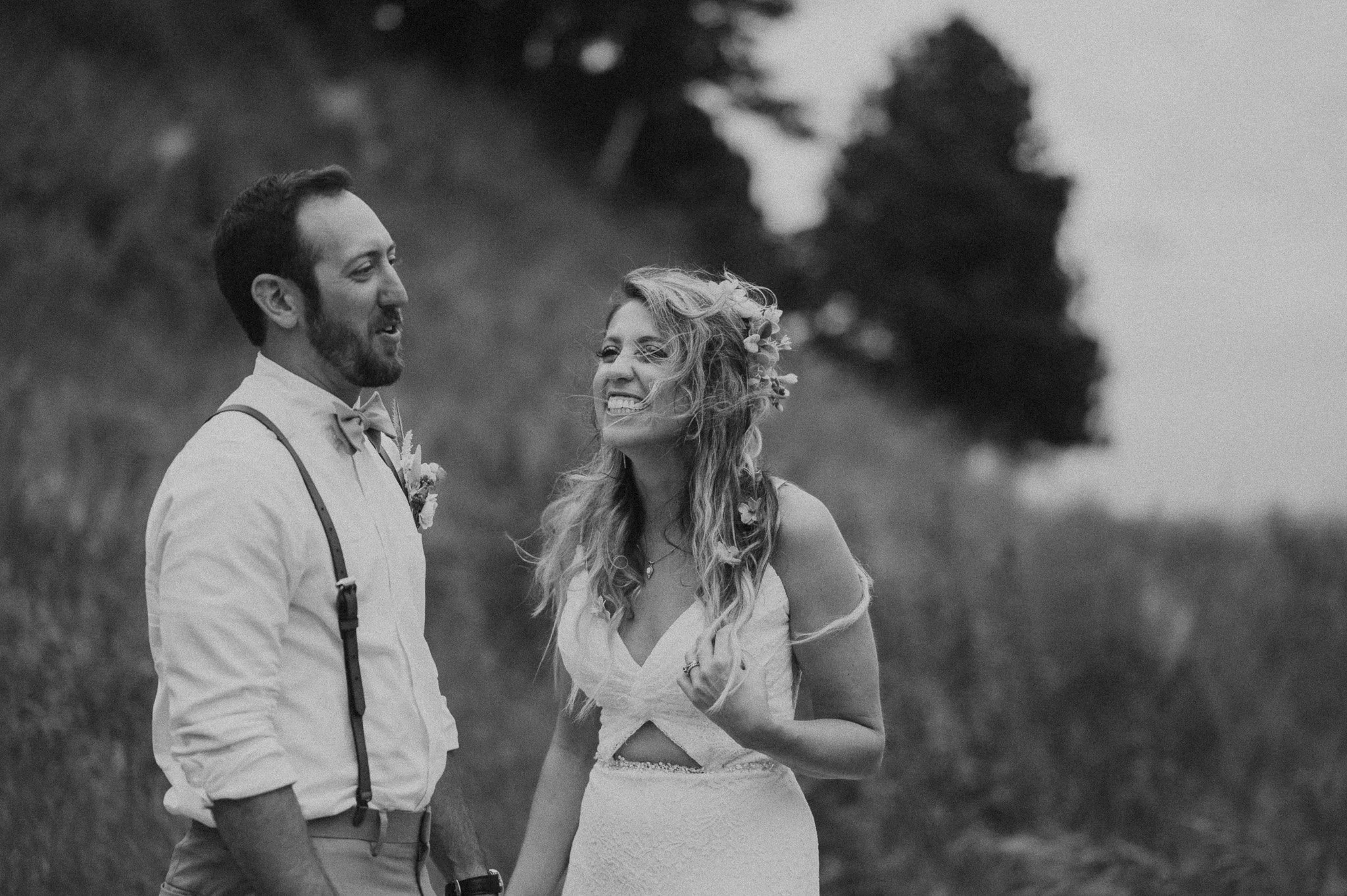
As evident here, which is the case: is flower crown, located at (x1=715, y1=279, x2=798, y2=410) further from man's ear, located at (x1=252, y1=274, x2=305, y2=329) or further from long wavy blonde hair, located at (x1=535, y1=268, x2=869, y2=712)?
man's ear, located at (x1=252, y1=274, x2=305, y2=329)

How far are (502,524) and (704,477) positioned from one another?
6.92m

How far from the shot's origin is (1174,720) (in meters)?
10.6

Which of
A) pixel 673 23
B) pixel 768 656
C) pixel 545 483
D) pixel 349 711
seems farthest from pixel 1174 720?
pixel 673 23

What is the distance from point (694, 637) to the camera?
3.23 m

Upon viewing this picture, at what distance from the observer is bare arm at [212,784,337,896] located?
2.42 m

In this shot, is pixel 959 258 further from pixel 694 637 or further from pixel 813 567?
pixel 694 637

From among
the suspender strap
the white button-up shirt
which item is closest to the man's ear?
the white button-up shirt

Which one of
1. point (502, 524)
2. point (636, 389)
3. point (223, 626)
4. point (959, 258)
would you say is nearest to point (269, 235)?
point (223, 626)

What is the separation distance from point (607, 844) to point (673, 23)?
2287cm

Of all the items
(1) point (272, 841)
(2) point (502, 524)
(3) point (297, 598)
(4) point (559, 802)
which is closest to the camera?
(1) point (272, 841)

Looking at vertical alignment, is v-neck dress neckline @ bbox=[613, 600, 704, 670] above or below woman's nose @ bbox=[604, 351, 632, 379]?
below

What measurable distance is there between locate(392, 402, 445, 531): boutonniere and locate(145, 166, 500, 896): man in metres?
0.13

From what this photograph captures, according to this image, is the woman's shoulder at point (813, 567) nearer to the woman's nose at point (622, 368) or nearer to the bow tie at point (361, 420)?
the woman's nose at point (622, 368)

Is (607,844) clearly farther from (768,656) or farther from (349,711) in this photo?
(349,711)
